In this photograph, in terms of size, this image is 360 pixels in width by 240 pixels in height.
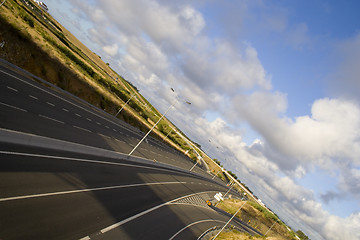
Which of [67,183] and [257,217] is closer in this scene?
[67,183]

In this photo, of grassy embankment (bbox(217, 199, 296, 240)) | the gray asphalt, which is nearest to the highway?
the gray asphalt

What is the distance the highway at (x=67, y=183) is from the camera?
11.5 metres

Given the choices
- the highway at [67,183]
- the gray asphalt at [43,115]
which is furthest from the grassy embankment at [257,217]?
the gray asphalt at [43,115]

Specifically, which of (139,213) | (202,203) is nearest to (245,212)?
(202,203)

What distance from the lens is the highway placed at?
11484 mm

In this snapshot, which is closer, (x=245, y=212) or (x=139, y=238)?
(x=139, y=238)

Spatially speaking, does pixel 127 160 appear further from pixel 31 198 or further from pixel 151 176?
pixel 31 198

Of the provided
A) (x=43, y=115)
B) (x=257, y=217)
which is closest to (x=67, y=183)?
(x=43, y=115)

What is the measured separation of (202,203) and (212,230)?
14398 millimetres

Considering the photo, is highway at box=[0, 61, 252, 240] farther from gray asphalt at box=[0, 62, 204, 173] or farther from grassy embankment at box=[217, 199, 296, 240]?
grassy embankment at box=[217, 199, 296, 240]

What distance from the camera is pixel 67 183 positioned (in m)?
15.4

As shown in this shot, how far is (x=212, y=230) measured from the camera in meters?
32.2

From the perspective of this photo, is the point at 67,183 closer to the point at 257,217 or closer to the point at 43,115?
the point at 43,115

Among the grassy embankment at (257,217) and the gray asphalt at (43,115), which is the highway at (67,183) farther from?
the grassy embankment at (257,217)
